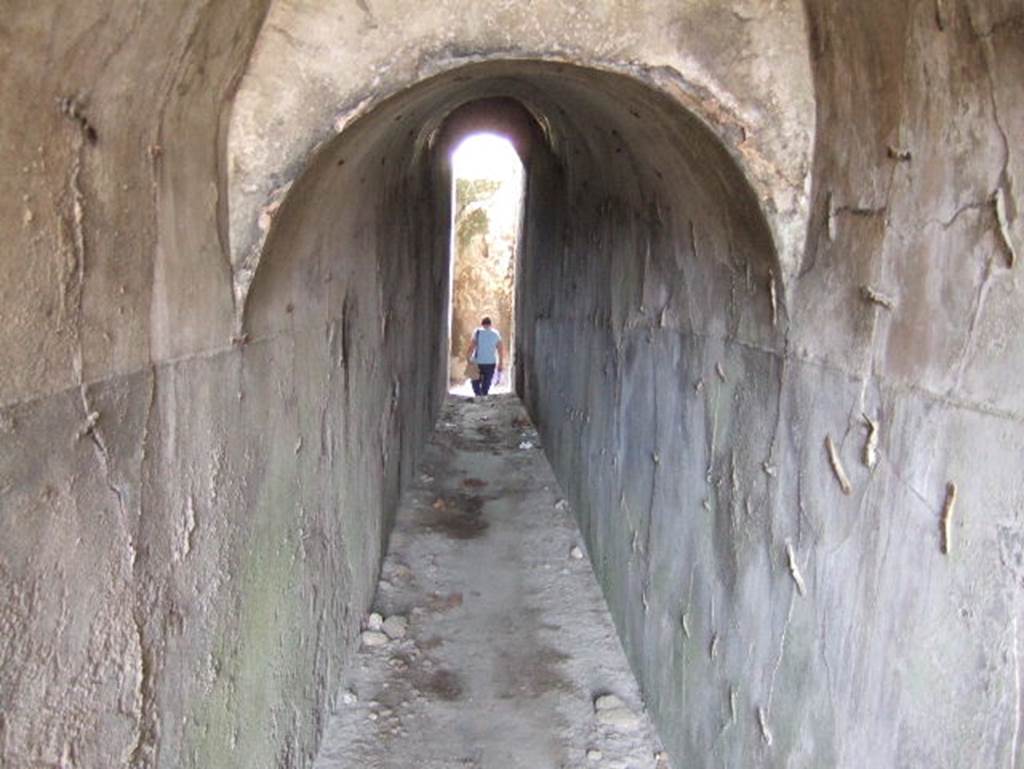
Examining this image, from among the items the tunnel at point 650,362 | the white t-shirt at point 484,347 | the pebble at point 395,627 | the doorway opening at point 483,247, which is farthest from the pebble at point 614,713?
the doorway opening at point 483,247

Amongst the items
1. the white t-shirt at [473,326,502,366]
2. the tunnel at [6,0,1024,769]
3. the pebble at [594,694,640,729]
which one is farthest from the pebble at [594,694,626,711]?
the white t-shirt at [473,326,502,366]

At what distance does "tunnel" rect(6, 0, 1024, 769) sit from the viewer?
4.01 ft

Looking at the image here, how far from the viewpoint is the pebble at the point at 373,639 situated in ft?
12.5

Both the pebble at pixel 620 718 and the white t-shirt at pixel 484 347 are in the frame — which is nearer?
the pebble at pixel 620 718

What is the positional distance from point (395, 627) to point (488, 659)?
1.64 feet

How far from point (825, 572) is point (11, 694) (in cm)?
155

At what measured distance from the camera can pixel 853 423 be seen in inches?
66.8

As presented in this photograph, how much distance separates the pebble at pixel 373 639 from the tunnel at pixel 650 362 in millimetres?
531

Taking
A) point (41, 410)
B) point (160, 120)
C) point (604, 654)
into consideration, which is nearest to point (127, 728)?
point (41, 410)

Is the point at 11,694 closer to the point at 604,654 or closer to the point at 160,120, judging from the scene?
the point at 160,120

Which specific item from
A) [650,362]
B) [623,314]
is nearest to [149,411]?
→ [650,362]

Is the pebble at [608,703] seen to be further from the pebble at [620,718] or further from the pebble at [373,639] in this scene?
the pebble at [373,639]

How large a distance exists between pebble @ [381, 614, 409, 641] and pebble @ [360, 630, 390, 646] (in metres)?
0.04

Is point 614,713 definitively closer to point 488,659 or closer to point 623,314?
point 488,659
